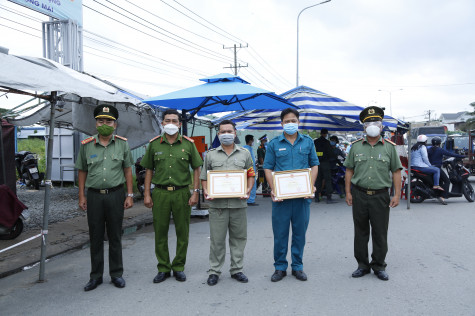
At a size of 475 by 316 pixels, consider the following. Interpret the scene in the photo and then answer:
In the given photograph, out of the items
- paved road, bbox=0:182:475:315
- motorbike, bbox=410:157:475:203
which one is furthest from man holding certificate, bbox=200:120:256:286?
motorbike, bbox=410:157:475:203

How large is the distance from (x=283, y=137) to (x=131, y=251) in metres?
2.98

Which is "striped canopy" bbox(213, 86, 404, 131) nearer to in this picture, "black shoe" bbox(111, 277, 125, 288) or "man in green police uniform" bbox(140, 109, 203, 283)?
"man in green police uniform" bbox(140, 109, 203, 283)

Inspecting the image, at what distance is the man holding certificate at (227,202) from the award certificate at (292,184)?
1.12ft

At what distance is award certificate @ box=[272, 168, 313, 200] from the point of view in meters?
4.54

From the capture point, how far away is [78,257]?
19.2 feet

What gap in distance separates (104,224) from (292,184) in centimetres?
212

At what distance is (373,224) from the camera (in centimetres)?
469

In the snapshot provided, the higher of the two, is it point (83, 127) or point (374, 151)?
point (83, 127)

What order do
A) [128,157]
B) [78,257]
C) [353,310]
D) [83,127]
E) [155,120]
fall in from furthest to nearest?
[155,120] → [83,127] → [78,257] → [128,157] → [353,310]

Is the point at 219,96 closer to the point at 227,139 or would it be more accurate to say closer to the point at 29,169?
the point at 227,139

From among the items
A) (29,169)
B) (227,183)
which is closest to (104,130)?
(227,183)

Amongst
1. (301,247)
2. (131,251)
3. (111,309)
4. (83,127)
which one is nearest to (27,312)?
(111,309)

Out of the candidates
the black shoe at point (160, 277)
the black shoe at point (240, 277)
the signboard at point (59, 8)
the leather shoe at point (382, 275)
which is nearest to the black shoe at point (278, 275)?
the black shoe at point (240, 277)

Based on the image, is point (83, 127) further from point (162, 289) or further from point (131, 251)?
point (162, 289)
